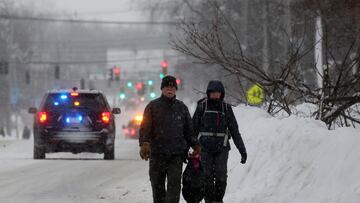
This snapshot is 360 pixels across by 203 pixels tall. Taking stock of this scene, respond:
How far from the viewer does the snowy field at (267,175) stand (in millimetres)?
9242

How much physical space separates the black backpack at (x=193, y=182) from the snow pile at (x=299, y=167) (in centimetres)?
81

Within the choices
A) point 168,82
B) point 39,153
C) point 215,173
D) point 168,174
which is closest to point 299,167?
point 215,173

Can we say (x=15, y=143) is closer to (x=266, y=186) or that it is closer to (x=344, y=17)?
(x=344, y=17)

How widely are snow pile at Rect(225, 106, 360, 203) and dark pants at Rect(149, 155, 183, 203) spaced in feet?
4.29

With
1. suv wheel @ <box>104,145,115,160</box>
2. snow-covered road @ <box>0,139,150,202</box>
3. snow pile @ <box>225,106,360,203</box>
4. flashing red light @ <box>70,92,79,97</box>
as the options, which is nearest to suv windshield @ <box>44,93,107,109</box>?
flashing red light @ <box>70,92,79,97</box>

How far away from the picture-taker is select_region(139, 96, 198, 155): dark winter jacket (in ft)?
29.7

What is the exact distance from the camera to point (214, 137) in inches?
392

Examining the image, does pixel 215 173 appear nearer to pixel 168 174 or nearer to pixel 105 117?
pixel 168 174

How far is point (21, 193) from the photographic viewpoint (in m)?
12.9

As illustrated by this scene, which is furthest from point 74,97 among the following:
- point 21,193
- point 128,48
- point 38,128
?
point 128,48

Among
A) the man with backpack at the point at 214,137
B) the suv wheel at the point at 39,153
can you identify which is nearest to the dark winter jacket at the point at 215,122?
the man with backpack at the point at 214,137

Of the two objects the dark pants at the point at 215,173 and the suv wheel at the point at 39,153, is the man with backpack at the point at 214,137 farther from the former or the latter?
the suv wheel at the point at 39,153

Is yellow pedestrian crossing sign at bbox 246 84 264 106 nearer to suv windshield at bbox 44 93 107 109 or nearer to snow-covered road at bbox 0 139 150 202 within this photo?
snow-covered road at bbox 0 139 150 202

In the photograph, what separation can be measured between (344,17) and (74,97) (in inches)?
284
